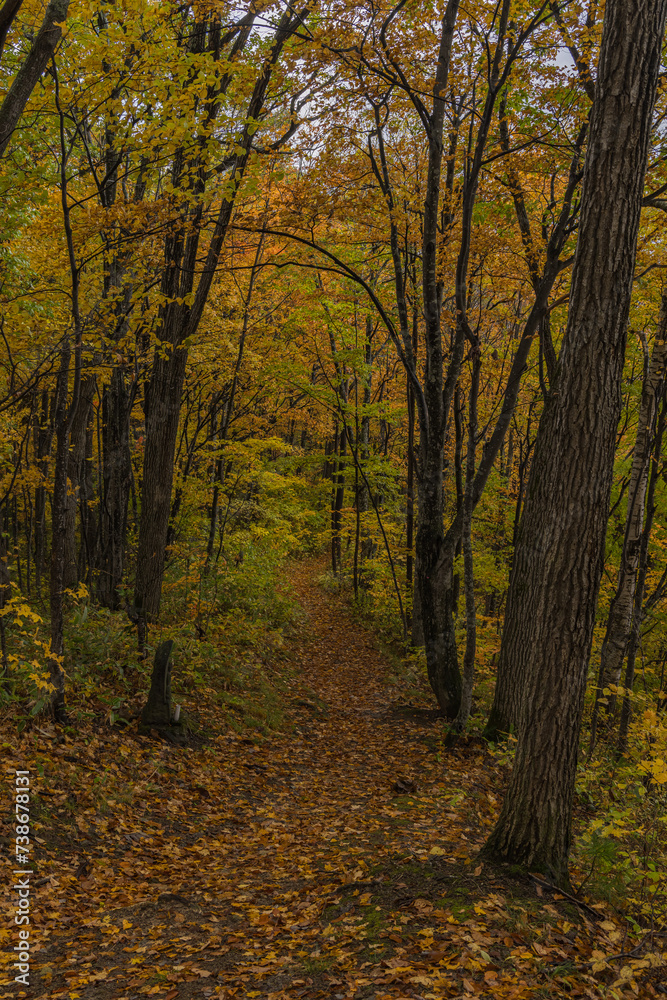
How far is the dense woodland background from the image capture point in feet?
12.9

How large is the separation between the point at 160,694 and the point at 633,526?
6.49 metres

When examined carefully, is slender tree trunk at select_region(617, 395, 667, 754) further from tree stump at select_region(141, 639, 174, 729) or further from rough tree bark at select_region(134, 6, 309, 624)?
rough tree bark at select_region(134, 6, 309, 624)

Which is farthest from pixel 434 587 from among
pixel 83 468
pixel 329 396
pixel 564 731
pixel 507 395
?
pixel 329 396

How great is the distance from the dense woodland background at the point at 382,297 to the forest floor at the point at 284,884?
0.53m

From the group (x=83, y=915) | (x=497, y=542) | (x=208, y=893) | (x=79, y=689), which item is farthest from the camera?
(x=497, y=542)

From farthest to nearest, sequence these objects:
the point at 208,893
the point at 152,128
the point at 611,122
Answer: the point at 152,128
the point at 208,893
the point at 611,122

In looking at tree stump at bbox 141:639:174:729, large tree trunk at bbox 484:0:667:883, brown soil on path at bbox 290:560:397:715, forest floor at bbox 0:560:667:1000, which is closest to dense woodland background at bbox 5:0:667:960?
large tree trunk at bbox 484:0:667:883

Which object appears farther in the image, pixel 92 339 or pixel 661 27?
pixel 92 339

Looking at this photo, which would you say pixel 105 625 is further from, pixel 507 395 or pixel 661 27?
pixel 661 27

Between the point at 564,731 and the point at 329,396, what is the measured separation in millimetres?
13430

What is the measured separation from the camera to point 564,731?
3.94 meters

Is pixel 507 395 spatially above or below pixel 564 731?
above

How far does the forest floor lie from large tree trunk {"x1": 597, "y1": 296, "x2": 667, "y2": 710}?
2.34 m

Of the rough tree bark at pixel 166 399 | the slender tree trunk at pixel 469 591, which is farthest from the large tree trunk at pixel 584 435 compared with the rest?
the rough tree bark at pixel 166 399
